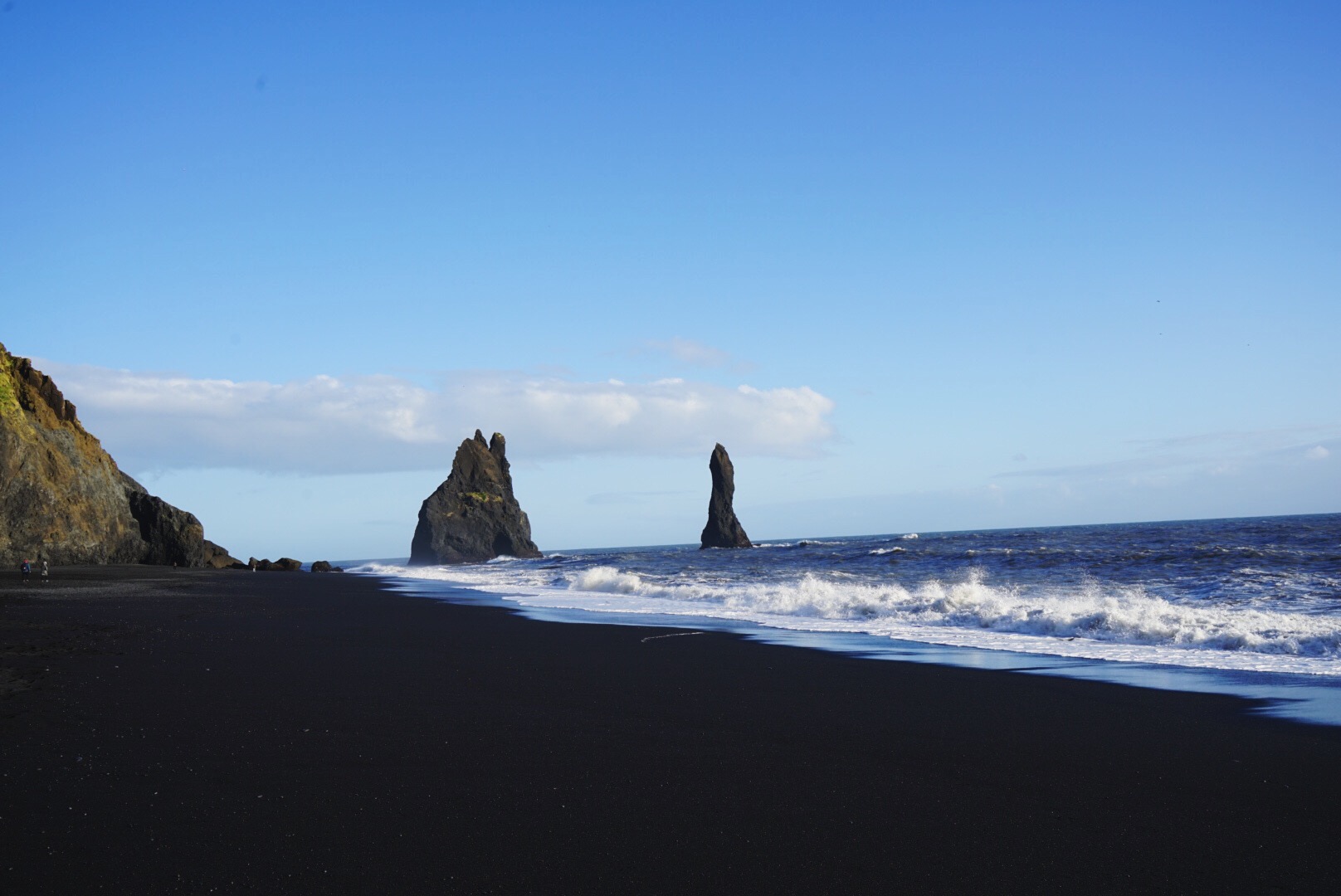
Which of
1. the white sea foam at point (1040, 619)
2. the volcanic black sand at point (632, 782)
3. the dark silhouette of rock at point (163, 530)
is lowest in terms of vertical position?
the white sea foam at point (1040, 619)

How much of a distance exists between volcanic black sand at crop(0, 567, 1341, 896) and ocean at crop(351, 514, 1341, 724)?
7.11 ft

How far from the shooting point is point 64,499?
113 feet

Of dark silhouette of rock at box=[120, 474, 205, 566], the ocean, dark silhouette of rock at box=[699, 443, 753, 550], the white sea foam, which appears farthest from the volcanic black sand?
dark silhouette of rock at box=[699, 443, 753, 550]

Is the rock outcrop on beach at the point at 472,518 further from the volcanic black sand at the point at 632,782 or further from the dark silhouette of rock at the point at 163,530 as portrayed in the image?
the volcanic black sand at the point at 632,782

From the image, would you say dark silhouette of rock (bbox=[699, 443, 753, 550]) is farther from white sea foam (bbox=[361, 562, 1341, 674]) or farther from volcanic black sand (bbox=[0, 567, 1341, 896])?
volcanic black sand (bbox=[0, 567, 1341, 896])

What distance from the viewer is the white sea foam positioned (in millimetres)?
11164

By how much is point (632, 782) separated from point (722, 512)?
9203 cm

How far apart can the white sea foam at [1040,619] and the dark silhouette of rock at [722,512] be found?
69.7 m

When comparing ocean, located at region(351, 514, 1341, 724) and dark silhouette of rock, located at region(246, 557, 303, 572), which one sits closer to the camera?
ocean, located at region(351, 514, 1341, 724)

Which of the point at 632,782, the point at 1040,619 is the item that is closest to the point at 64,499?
the point at 1040,619

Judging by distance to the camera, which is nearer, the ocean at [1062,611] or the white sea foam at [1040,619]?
the ocean at [1062,611]

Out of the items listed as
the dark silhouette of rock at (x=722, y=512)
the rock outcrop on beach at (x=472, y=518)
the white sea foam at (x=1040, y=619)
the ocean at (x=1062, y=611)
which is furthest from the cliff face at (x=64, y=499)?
the dark silhouette of rock at (x=722, y=512)

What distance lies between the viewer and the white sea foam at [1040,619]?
440 inches

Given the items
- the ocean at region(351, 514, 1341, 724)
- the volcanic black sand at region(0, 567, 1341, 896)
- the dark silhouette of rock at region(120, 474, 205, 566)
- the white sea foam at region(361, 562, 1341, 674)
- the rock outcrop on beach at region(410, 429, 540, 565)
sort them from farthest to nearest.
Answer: the rock outcrop on beach at region(410, 429, 540, 565) < the dark silhouette of rock at region(120, 474, 205, 566) < the white sea foam at region(361, 562, 1341, 674) < the ocean at region(351, 514, 1341, 724) < the volcanic black sand at region(0, 567, 1341, 896)
